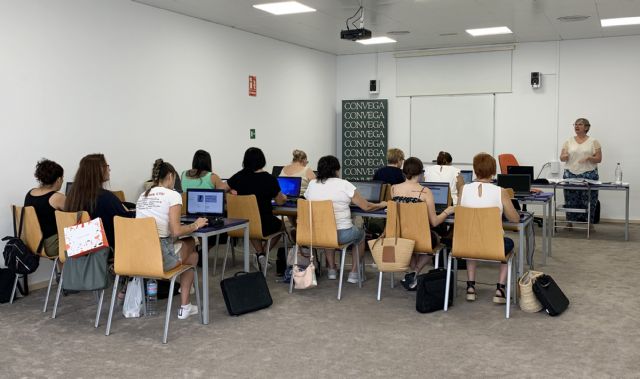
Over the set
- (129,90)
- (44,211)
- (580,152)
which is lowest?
(44,211)

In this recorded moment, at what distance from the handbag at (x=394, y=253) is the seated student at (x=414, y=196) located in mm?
318

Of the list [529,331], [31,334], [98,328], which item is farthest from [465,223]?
[31,334]

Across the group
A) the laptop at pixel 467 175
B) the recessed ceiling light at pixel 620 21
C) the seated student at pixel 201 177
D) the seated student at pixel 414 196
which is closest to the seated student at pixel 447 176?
the laptop at pixel 467 175

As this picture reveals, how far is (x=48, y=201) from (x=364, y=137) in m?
7.06

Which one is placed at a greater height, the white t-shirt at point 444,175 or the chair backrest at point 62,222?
Result: the white t-shirt at point 444,175

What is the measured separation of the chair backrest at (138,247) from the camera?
4.11 meters

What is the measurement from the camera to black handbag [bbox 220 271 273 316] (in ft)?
15.4

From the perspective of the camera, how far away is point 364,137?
11.3 meters

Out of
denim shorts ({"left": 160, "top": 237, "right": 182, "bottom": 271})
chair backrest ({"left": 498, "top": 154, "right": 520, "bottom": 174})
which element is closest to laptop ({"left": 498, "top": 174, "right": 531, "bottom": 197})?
chair backrest ({"left": 498, "top": 154, "right": 520, "bottom": 174})

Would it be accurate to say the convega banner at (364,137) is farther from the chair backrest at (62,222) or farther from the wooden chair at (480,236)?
the chair backrest at (62,222)

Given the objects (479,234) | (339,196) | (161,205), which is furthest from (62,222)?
(479,234)

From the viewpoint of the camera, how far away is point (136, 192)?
686 cm

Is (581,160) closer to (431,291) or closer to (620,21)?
(620,21)

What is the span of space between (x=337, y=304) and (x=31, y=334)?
7.52ft
